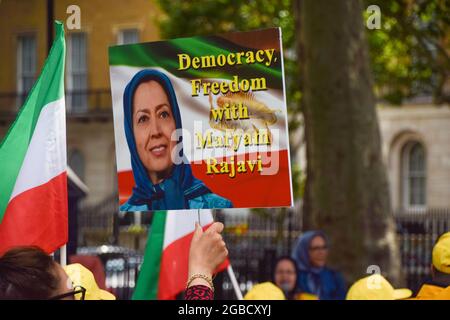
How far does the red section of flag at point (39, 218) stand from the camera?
3924mm

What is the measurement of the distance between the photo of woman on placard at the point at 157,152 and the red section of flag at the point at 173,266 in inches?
67.0

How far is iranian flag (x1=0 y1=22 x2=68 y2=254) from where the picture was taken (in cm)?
396

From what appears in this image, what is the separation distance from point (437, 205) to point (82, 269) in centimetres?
2518

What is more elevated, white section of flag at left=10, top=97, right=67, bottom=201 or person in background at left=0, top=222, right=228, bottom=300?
white section of flag at left=10, top=97, right=67, bottom=201

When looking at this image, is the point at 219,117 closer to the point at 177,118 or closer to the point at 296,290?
the point at 177,118

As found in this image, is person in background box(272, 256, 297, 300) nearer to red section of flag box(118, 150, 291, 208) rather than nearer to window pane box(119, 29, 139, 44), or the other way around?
red section of flag box(118, 150, 291, 208)

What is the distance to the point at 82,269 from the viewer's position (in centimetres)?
404

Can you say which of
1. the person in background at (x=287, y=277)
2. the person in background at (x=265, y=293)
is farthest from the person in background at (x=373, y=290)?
the person in background at (x=287, y=277)

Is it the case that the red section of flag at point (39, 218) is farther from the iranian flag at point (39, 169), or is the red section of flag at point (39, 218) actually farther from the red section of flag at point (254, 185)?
the red section of flag at point (254, 185)

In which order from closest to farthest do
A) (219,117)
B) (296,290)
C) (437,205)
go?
(219,117) < (296,290) < (437,205)

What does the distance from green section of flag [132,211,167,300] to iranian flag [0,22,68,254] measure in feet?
6.40

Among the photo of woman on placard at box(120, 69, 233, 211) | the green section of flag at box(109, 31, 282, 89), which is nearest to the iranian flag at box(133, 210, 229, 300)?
the photo of woman on placard at box(120, 69, 233, 211)

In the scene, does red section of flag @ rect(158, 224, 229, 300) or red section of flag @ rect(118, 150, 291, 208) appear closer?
red section of flag @ rect(118, 150, 291, 208)
